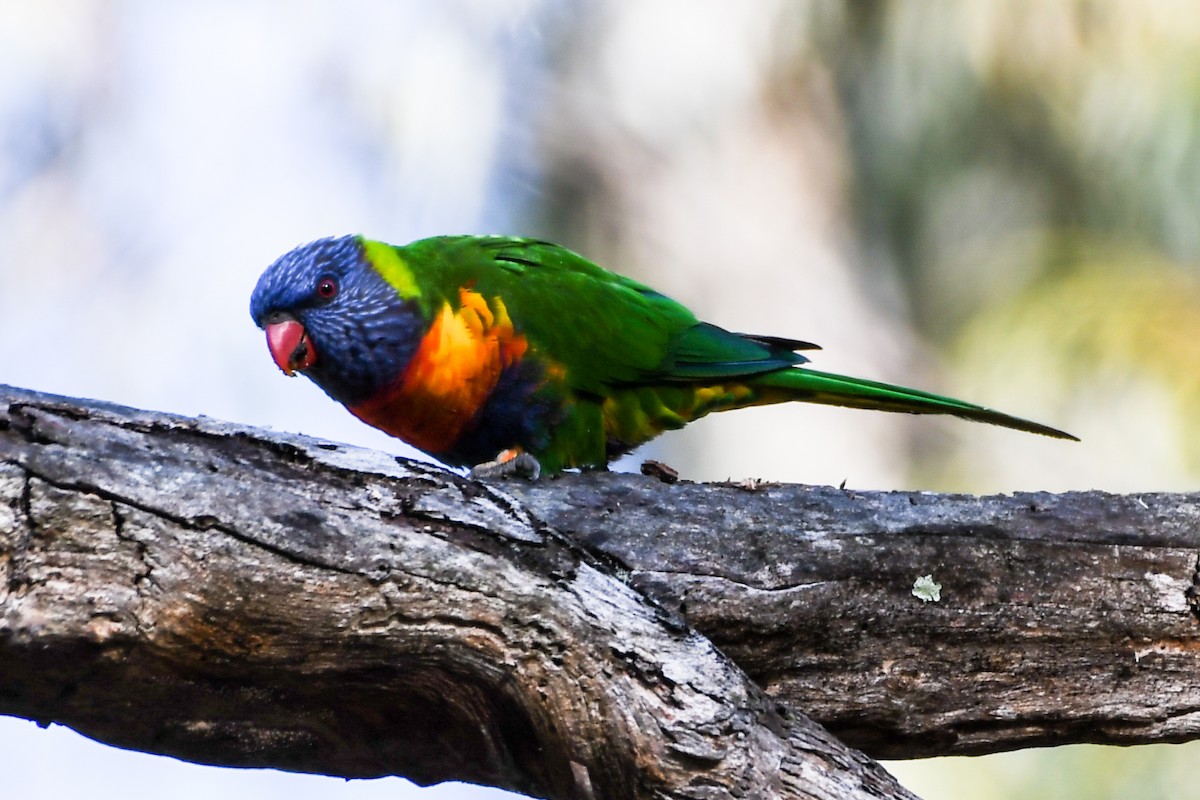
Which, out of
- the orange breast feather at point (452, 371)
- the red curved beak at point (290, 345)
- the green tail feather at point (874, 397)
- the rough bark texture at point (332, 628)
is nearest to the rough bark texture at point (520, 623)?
the rough bark texture at point (332, 628)

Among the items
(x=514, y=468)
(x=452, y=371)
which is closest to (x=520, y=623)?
(x=514, y=468)

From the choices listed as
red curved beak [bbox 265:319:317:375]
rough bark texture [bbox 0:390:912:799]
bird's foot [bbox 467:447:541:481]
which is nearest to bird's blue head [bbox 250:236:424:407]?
red curved beak [bbox 265:319:317:375]

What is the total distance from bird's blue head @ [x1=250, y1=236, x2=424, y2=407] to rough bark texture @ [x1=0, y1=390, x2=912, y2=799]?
1245mm

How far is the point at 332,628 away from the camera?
64.7 inches

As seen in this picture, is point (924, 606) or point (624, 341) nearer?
point (924, 606)

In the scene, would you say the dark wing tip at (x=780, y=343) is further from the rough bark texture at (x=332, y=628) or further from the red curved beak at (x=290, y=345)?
the rough bark texture at (x=332, y=628)

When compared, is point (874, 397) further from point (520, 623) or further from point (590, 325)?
point (520, 623)

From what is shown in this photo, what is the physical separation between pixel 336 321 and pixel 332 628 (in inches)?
61.8

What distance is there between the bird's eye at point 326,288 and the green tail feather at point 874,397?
121cm

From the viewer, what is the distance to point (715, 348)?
3.19 m

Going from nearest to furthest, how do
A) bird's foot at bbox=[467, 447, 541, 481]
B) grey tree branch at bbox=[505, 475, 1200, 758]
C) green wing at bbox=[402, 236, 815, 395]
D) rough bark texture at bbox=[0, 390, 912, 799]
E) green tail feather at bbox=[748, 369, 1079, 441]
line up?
1. rough bark texture at bbox=[0, 390, 912, 799]
2. grey tree branch at bbox=[505, 475, 1200, 758]
3. green tail feather at bbox=[748, 369, 1079, 441]
4. bird's foot at bbox=[467, 447, 541, 481]
5. green wing at bbox=[402, 236, 815, 395]

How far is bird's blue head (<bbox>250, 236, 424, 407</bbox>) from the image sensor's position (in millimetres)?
3020

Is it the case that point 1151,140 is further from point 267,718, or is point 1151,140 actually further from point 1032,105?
point 267,718

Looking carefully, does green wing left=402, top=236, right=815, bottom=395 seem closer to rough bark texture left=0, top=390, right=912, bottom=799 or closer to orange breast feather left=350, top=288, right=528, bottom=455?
orange breast feather left=350, top=288, right=528, bottom=455
